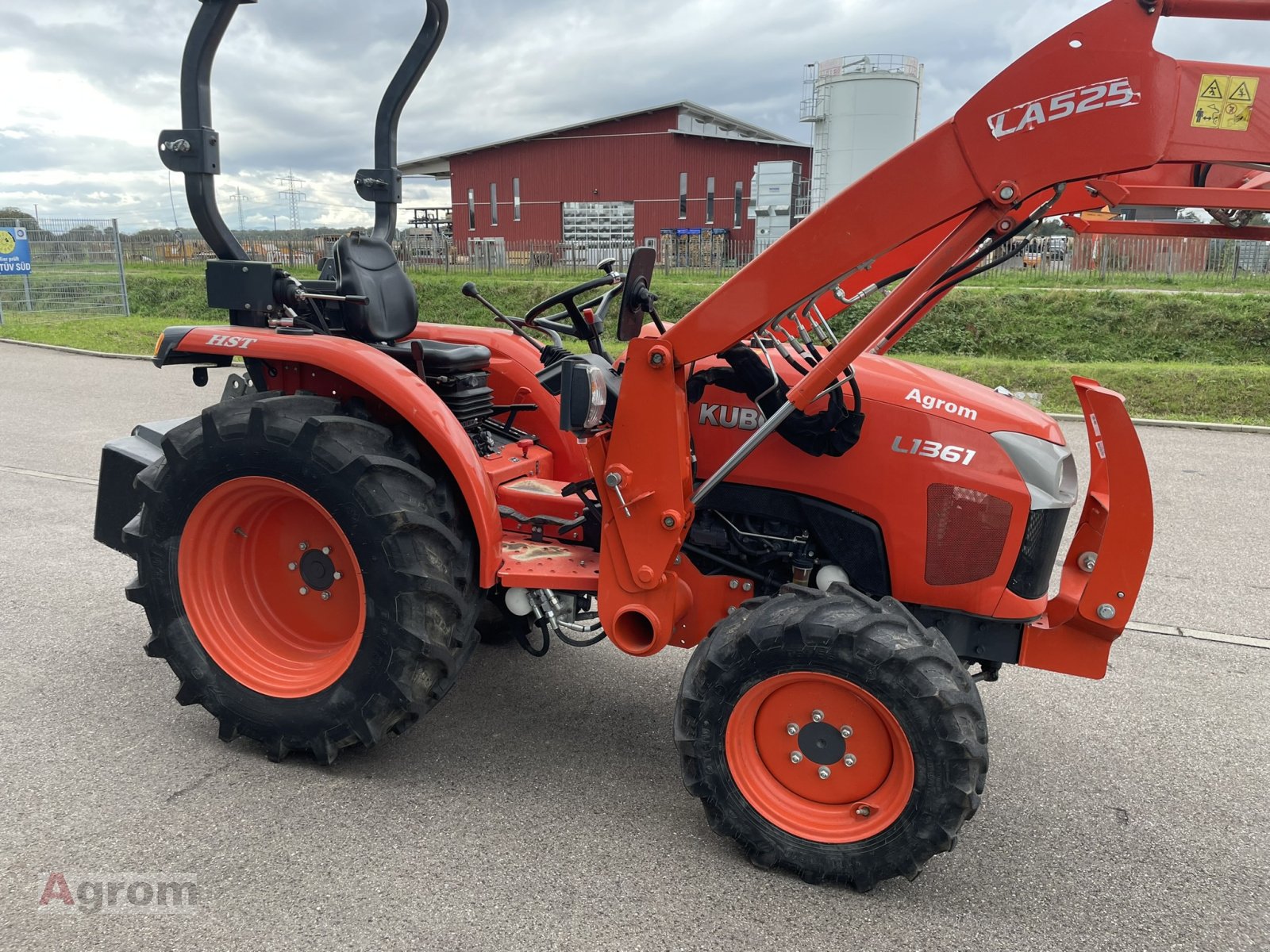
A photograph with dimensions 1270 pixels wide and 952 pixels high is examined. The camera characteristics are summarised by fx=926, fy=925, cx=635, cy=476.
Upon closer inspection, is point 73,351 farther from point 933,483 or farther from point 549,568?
point 933,483

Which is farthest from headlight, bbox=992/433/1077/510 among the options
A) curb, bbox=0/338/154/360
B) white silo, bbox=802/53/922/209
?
white silo, bbox=802/53/922/209

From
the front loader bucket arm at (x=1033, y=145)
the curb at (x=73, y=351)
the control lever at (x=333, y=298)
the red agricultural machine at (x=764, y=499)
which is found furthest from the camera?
the curb at (x=73, y=351)

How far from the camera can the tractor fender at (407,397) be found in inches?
111

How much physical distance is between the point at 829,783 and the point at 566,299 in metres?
1.77

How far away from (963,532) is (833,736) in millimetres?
704

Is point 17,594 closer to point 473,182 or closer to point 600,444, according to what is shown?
point 600,444

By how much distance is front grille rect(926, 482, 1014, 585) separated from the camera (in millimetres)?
2643

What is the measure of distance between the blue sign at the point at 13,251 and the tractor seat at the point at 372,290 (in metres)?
15.5

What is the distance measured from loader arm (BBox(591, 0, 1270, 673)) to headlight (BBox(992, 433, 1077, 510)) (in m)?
0.18

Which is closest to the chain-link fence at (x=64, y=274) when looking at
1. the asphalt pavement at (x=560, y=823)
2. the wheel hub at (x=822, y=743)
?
the asphalt pavement at (x=560, y=823)

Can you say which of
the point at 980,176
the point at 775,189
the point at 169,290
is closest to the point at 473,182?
the point at 775,189

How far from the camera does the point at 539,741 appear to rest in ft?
10.5

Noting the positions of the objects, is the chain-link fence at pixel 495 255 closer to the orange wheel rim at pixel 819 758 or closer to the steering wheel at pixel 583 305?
the steering wheel at pixel 583 305

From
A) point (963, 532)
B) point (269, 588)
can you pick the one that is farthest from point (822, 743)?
point (269, 588)
